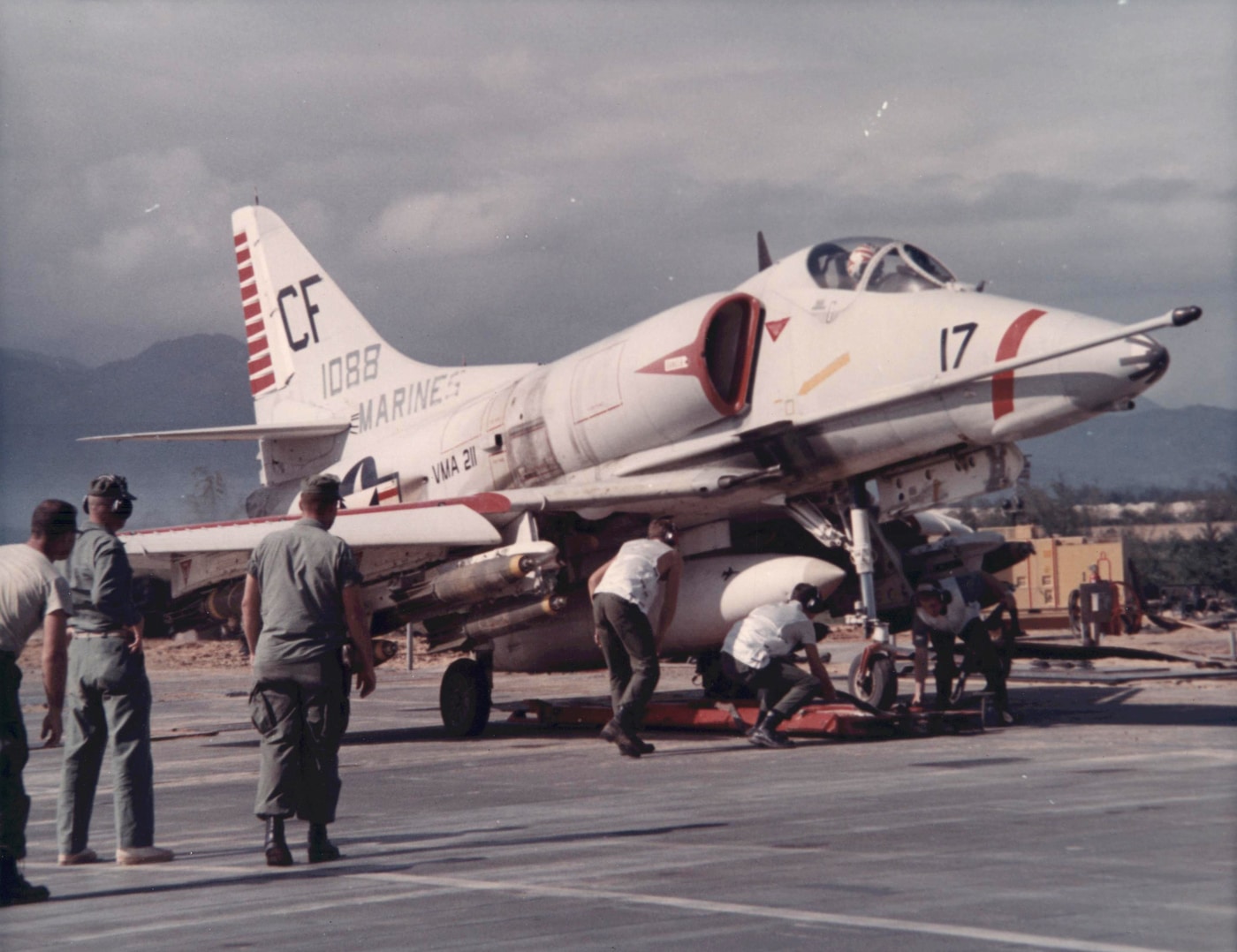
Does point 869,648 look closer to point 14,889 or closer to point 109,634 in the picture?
point 109,634

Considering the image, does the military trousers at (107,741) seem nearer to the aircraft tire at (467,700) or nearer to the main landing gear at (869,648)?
the aircraft tire at (467,700)

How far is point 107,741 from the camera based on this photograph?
710cm

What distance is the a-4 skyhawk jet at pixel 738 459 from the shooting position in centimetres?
1171

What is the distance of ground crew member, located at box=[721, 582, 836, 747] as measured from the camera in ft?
36.2

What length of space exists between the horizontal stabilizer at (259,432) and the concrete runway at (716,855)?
6172mm

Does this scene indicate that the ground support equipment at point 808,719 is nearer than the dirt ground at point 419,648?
Yes

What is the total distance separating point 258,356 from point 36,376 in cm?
16173

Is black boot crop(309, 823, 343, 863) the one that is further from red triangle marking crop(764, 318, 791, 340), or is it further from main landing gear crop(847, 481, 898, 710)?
red triangle marking crop(764, 318, 791, 340)

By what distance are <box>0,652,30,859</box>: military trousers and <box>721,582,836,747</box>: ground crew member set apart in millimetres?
5908

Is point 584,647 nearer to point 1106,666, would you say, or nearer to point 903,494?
point 903,494

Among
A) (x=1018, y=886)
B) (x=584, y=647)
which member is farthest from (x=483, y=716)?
(x=1018, y=886)

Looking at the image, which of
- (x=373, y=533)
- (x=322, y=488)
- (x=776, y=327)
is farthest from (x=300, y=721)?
(x=776, y=327)

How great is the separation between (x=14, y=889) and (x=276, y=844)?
1.13 meters

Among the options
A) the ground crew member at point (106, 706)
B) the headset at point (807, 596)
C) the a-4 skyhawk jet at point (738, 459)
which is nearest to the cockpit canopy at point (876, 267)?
the a-4 skyhawk jet at point (738, 459)
